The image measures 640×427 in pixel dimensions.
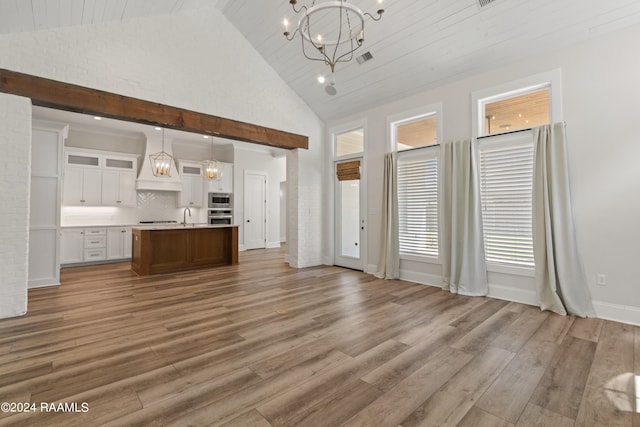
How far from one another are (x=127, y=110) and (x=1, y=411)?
12.1 ft

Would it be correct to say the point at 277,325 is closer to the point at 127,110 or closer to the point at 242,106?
the point at 127,110

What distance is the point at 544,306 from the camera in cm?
360

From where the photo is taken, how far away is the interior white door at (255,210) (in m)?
9.38

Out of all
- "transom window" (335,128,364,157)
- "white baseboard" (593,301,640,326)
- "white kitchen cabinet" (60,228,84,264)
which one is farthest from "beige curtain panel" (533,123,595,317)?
"white kitchen cabinet" (60,228,84,264)

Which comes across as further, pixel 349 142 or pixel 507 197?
pixel 349 142

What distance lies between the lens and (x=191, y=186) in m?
8.55

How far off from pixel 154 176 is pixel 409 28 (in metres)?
7.00

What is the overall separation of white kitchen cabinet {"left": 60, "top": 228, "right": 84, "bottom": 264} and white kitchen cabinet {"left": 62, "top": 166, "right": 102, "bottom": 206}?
0.74 metres

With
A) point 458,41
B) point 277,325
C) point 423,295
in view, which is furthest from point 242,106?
point 423,295

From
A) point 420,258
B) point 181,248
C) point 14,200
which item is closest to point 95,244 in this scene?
point 181,248

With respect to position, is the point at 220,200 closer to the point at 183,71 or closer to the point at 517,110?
the point at 183,71

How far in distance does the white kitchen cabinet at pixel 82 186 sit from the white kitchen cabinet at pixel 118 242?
857 mm

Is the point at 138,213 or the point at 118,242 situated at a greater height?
the point at 138,213

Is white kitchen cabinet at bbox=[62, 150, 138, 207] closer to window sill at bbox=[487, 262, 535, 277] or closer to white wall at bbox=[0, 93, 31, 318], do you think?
white wall at bbox=[0, 93, 31, 318]
